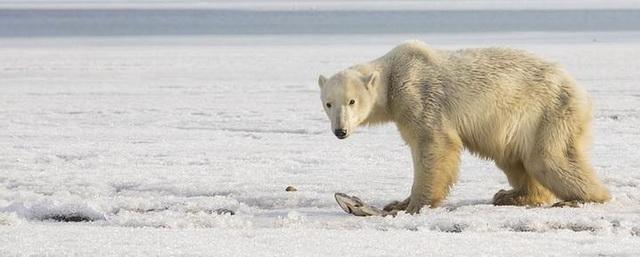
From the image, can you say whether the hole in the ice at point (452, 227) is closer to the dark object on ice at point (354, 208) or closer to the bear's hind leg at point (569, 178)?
the dark object on ice at point (354, 208)

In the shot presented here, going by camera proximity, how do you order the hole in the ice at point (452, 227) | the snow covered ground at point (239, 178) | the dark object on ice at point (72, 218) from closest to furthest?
the snow covered ground at point (239, 178)
the hole in the ice at point (452, 227)
the dark object on ice at point (72, 218)

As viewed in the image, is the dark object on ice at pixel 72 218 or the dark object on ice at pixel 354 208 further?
the dark object on ice at pixel 354 208

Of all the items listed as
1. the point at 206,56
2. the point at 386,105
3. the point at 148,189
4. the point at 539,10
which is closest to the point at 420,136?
the point at 386,105

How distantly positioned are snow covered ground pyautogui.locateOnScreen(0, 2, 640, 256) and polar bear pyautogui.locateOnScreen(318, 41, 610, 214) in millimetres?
213

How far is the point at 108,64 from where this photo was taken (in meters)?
17.4

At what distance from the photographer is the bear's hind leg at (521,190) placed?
5.33 metres

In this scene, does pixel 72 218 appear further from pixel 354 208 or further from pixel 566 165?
pixel 566 165

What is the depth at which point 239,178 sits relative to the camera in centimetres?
623

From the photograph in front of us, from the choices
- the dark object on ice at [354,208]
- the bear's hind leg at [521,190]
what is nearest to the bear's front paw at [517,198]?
the bear's hind leg at [521,190]

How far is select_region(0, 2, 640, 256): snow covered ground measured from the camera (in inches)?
161

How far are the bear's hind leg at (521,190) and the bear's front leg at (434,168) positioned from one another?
0.38 meters

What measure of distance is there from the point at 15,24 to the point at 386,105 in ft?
112

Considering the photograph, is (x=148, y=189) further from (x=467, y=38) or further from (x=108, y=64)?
(x=467, y=38)

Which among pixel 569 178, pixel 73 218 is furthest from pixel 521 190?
pixel 73 218
